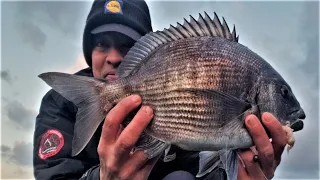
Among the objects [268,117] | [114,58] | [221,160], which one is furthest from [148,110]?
[114,58]

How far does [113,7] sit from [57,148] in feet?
4.33

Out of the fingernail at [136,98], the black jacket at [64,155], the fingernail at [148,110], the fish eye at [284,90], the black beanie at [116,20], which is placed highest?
the black beanie at [116,20]

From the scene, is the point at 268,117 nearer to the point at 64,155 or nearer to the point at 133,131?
the point at 133,131

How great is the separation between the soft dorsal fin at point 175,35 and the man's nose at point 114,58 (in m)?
0.81

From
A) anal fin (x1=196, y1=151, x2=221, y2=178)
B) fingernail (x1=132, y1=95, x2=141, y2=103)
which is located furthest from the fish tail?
anal fin (x1=196, y1=151, x2=221, y2=178)

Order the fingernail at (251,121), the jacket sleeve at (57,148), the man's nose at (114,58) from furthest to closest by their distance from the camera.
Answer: the man's nose at (114,58)
the jacket sleeve at (57,148)
the fingernail at (251,121)

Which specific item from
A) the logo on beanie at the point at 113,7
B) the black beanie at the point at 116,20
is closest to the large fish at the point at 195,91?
the black beanie at the point at 116,20

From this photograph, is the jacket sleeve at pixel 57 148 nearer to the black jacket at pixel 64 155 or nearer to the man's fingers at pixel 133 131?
the black jacket at pixel 64 155

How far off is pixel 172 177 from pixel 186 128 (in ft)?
2.60

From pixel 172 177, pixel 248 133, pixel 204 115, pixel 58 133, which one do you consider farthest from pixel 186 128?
pixel 58 133

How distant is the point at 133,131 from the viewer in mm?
2141

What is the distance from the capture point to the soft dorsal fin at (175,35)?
2242 millimetres

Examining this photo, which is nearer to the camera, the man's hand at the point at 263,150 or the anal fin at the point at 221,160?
the man's hand at the point at 263,150

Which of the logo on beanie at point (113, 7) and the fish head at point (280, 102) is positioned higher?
the logo on beanie at point (113, 7)
